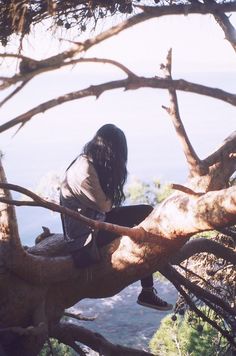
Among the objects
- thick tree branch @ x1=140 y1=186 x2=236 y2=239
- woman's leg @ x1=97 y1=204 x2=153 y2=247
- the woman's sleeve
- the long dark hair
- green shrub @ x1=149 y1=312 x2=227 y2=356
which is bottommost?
green shrub @ x1=149 y1=312 x2=227 y2=356

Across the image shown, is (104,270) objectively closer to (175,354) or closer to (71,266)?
(71,266)

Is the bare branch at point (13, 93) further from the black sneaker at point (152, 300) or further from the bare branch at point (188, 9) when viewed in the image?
the black sneaker at point (152, 300)

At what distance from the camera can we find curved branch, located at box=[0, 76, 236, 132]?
143cm

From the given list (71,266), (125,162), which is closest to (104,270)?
(71,266)

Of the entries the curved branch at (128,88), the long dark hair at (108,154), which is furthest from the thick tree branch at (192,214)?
the curved branch at (128,88)

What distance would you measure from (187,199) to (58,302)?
1.40 metres

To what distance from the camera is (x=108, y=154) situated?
10.7 ft

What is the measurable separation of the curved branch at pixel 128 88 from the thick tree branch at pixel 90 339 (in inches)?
103

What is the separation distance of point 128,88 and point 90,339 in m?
2.94

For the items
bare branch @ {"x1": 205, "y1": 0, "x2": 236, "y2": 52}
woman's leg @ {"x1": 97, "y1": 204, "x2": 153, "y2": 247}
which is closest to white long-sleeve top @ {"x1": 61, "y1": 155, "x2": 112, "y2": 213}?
woman's leg @ {"x1": 97, "y1": 204, "x2": 153, "y2": 247}

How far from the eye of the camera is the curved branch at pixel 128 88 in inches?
56.3

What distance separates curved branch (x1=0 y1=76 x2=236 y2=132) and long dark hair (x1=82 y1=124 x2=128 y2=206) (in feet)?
4.98

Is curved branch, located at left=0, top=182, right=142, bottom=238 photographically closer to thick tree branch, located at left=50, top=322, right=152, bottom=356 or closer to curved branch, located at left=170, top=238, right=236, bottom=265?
curved branch, located at left=170, top=238, right=236, bottom=265

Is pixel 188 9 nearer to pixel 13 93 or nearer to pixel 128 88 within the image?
pixel 128 88
